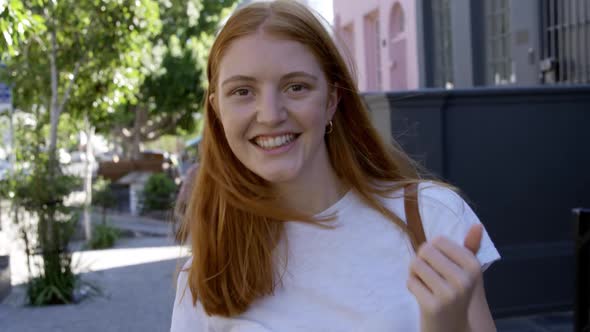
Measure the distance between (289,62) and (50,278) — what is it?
23.7ft

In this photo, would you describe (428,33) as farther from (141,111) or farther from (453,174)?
(141,111)

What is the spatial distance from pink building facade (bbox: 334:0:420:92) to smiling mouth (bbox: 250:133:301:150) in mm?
9449

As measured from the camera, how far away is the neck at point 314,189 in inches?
87.4

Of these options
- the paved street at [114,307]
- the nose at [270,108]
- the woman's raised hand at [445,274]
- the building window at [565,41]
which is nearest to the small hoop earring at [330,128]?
the nose at [270,108]

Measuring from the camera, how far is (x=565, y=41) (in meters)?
8.45

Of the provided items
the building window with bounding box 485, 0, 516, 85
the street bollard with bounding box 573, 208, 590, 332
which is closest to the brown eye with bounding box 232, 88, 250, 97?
the street bollard with bounding box 573, 208, 590, 332

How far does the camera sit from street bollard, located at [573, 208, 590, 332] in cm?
455

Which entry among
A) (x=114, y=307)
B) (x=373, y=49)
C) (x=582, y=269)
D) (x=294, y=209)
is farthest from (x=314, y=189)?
(x=373, y=49)

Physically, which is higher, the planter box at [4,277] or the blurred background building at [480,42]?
the blurred background building at [480,42]

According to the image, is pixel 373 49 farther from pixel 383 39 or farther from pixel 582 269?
pixel 582 269

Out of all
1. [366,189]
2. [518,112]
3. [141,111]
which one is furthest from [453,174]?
[141,111]

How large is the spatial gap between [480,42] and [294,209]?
869cm

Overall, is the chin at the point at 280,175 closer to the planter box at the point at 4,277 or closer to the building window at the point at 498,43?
the planter box at the point at 4,277

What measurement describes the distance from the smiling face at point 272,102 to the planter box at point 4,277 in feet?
24.7
